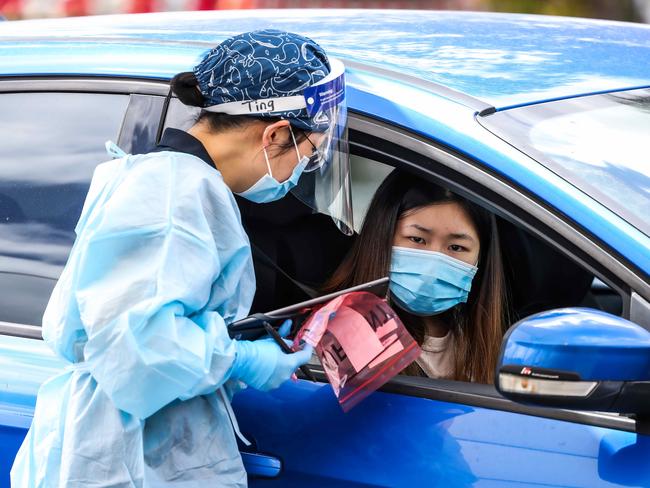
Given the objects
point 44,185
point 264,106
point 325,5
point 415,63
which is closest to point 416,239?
point 415,63

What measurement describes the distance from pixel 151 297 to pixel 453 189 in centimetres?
59

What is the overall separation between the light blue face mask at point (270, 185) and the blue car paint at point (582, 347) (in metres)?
0.67

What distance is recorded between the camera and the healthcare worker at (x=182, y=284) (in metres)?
1.97

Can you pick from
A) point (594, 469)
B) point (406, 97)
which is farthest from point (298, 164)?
point (594, 469)

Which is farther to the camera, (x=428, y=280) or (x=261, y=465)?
(x=428, y=280)

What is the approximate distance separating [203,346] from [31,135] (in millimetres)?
882

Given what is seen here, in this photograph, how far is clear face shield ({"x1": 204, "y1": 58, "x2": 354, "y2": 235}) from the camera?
222cm

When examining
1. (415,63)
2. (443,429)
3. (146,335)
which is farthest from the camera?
(415,63)

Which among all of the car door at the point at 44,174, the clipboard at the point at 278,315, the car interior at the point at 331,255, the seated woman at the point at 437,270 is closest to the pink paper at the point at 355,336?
the clipboard at the point at 278,315

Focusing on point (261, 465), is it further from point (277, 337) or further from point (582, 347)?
point (582, 347)

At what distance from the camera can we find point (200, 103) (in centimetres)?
228

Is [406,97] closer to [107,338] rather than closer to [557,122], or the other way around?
[557,122]

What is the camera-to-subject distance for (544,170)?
204cm

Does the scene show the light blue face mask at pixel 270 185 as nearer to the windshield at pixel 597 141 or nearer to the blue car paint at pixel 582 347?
the windshield at pixel 597 141
